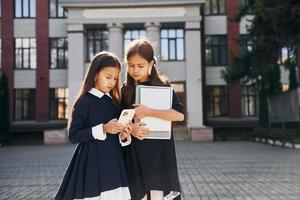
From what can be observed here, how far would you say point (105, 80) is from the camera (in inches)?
136

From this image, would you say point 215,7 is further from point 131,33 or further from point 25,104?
point 25,104

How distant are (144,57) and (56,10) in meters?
34.1

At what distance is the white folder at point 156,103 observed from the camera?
3359 mm

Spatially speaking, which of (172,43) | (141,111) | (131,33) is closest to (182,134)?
(172,43)

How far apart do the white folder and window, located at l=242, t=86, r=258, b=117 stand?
33.2 meters

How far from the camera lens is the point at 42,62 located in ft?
117

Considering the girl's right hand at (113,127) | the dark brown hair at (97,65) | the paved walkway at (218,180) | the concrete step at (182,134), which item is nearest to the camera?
the girl's right hand at (113,127)

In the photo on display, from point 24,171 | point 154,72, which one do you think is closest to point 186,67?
point 24,171

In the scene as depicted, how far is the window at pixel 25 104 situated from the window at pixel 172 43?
10534 millimetres

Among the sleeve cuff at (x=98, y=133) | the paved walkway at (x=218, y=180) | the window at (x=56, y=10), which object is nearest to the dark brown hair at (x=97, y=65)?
the sleeve cuff at (x=98, y=133)

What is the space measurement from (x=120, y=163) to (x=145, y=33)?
31429 millimetres

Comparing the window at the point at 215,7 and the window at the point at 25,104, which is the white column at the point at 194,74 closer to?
the window at the point at 215,7

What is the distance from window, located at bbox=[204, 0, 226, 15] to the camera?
36.5 metres

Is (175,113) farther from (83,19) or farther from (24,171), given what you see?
(83,19)
